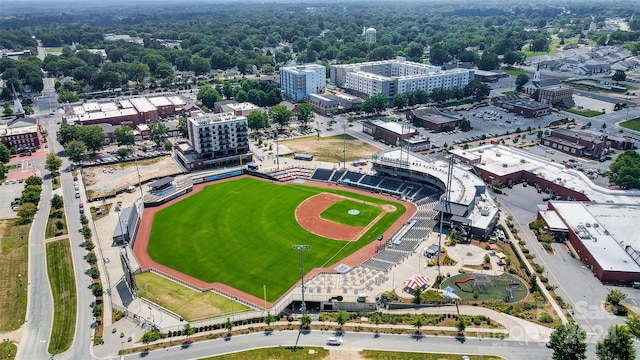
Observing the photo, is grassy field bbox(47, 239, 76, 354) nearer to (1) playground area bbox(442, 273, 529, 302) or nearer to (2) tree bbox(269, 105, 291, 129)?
(1) playground area bbox(442, 273, 529, 302)

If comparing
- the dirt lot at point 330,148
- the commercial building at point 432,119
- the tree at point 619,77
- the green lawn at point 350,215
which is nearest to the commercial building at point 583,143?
the commercial building at point 432,119

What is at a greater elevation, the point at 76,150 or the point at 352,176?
the point at 76,150

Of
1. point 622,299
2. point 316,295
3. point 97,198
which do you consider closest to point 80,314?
point 316,295

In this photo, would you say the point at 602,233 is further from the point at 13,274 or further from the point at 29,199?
the point at 29,199

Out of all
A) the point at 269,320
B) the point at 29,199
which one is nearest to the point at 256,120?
the point at 29,199

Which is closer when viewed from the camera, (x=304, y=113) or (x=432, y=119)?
(x=432, y=119)

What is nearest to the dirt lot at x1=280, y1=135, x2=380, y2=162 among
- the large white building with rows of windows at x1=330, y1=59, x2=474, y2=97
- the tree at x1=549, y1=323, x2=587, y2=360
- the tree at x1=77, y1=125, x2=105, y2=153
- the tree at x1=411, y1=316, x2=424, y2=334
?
the large white building with rows of windows at x1=330, y1=59, x2=474, y2=97

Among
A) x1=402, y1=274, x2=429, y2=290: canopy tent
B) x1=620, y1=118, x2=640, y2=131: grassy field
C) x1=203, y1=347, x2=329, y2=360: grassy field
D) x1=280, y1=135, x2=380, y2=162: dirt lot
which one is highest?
x1=620, y1=118, x2=640, y2=131: grassy field
